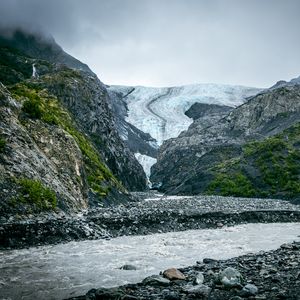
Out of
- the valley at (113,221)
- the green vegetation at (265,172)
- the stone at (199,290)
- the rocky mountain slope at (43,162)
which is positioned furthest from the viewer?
the green vegetation at (265,172)

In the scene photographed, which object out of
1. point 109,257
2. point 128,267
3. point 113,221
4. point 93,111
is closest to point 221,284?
point 128,267

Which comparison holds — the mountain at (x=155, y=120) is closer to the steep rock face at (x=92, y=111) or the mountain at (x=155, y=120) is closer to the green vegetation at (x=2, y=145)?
the steep rock face at (x=92, y=111)

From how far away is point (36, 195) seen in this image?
2755 cm

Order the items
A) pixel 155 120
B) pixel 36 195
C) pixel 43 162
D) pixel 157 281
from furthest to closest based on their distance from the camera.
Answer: pixel 155 120
pixel 43 162
pixel 36 195
pixel 157 281

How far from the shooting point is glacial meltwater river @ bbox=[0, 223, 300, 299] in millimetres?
14398

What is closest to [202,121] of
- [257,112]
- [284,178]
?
[257,112]

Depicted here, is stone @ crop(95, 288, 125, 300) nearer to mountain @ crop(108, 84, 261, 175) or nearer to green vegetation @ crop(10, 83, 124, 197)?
green vegetation @ crop(10, 83, 124, 197)

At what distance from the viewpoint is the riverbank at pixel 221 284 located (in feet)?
36.9

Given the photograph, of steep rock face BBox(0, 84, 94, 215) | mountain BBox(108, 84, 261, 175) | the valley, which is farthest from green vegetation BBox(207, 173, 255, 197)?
mountain BBox(108, 84, 261, 175)

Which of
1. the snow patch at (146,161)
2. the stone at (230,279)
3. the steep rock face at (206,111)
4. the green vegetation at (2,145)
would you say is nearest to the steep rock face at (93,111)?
the green vegetation at (2,145)

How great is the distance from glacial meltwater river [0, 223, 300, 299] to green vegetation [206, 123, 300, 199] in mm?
40793

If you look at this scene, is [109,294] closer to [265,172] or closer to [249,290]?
[249,290]

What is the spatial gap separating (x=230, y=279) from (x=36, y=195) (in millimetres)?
18043

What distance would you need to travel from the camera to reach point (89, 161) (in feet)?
164
